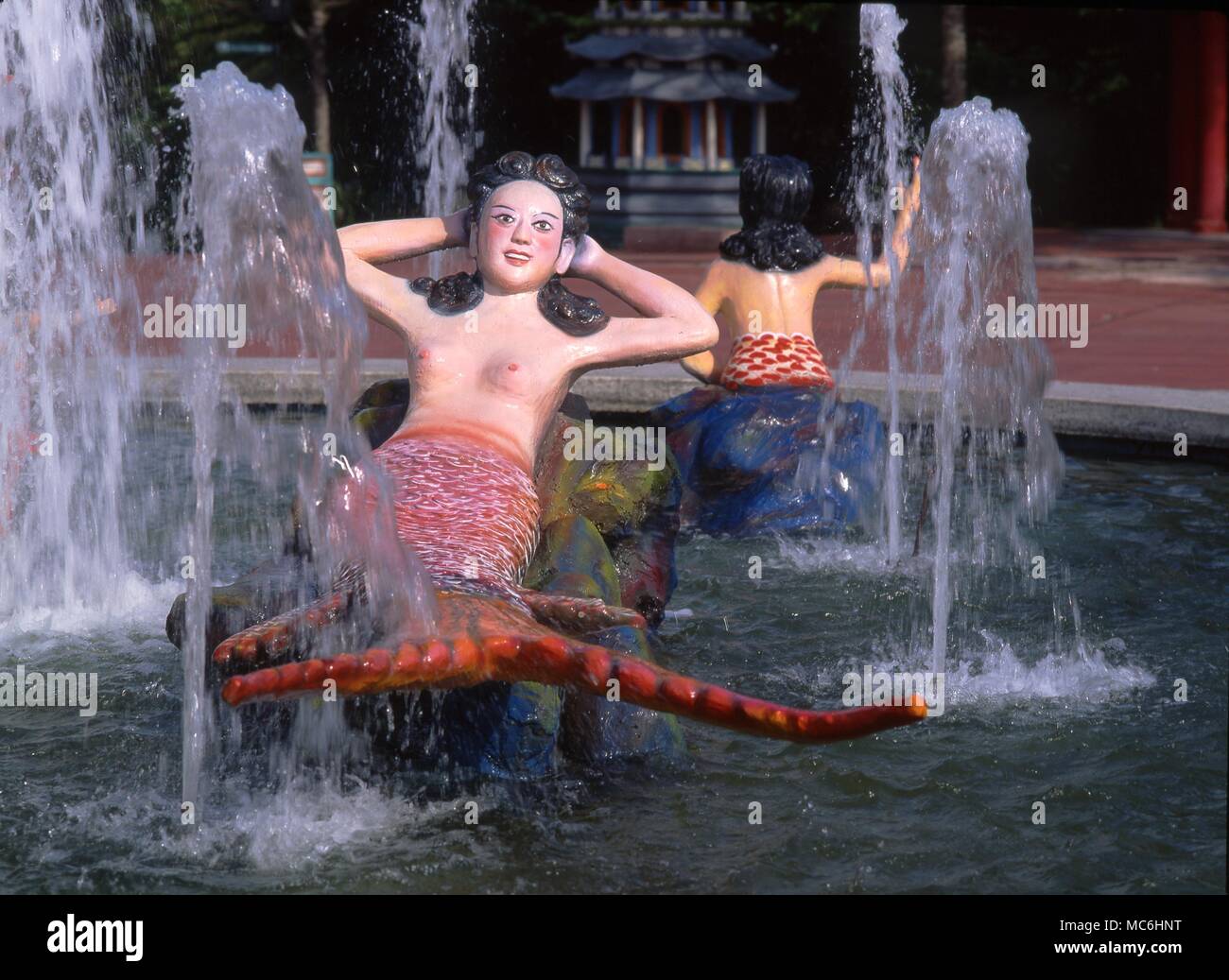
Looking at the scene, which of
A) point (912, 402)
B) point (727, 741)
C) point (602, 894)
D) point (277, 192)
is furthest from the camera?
point (912, 402)

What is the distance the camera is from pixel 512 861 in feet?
11.4

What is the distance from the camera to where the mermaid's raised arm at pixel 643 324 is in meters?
4.54

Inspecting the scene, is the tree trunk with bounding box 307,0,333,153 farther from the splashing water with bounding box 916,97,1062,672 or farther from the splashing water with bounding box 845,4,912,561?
the splashing water with bounding box 916,97,1062,672

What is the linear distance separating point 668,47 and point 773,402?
11.7 m

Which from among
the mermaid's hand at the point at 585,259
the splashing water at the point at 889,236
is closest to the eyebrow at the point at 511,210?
the mermaid's hand at the point at 585,259

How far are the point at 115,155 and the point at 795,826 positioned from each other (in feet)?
Answer: 35.7

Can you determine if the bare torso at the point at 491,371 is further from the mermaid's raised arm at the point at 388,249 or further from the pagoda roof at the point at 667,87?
the pagoda roof at the point at 667,87

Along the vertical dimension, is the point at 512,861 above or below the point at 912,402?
below

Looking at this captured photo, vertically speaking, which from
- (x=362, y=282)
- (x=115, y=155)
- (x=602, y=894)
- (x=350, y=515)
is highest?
(x=115, y=155)

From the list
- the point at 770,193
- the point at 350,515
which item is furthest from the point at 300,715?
the point at 770,193

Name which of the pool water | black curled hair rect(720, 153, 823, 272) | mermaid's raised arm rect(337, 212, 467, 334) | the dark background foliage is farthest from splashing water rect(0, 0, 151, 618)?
the dark background foliage

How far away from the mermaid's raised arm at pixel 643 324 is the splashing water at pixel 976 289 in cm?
102

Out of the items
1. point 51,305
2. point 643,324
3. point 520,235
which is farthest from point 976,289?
point 51,305

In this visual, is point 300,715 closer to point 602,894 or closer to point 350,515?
point 350,515
